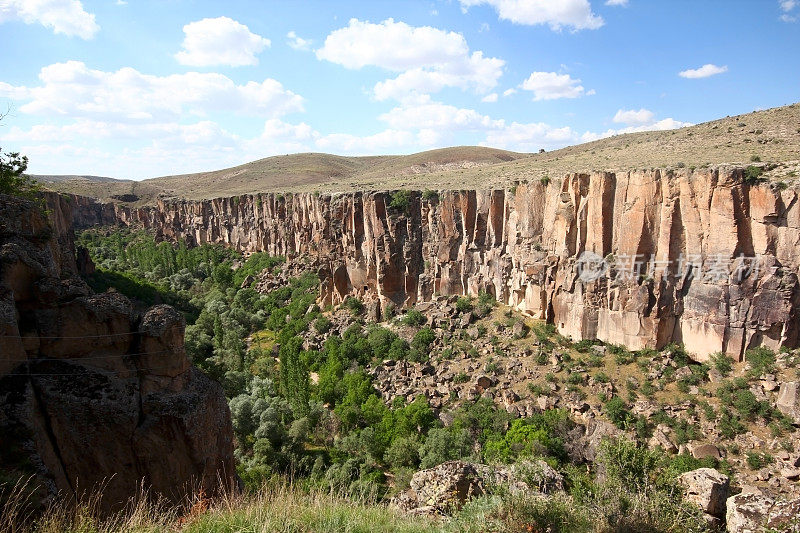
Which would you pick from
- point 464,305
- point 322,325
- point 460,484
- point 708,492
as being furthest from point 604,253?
point 322,325

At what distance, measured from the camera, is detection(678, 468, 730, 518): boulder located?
10859 mm

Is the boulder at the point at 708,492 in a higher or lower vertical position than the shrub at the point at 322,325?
higher

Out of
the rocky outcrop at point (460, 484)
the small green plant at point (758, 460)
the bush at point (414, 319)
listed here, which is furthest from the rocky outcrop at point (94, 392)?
the bush at point (414, 319)

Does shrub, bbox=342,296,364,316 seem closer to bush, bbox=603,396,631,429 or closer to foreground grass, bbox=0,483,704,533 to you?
bush, bbox=603,396,631,429

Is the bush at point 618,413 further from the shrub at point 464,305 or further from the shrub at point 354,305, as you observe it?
the shrub at point 354,305

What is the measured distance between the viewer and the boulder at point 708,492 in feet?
35.6

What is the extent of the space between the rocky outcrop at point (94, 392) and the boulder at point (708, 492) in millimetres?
11158

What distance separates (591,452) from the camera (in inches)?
862

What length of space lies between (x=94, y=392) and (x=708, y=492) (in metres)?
14.0

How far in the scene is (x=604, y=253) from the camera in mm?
27891

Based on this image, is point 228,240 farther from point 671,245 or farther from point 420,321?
point 671,245

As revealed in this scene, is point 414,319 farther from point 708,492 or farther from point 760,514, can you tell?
point 760,514

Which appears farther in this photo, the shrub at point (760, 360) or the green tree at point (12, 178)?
the shrub at point (760, 360)

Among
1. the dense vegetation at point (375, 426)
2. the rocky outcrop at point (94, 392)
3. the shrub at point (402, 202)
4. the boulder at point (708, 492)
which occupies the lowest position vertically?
the dense vegetation at point (375, 426)
